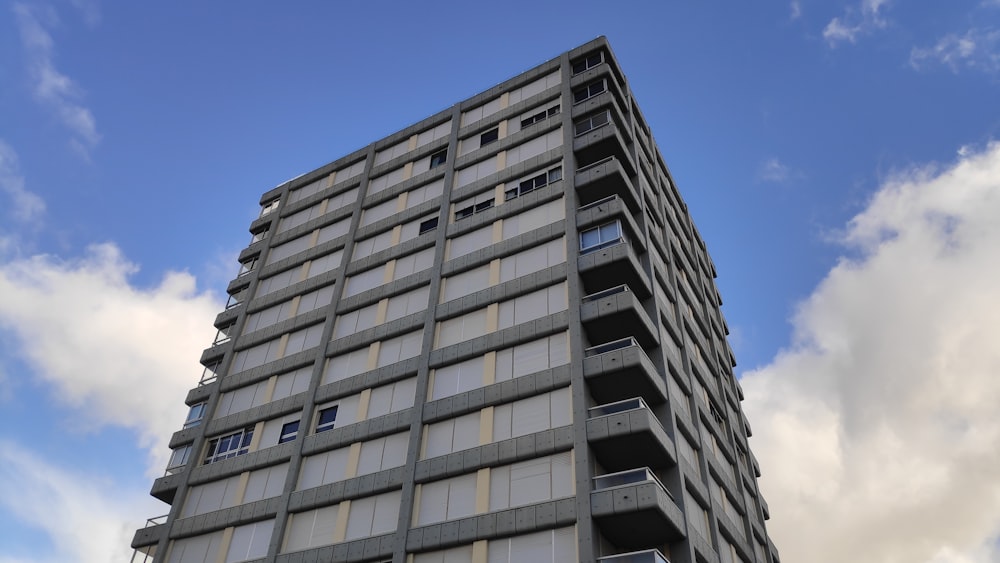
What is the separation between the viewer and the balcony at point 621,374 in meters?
32.2

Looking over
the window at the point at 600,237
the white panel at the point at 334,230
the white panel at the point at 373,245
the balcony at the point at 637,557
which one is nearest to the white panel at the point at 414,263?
the white panel at the point at 373,245

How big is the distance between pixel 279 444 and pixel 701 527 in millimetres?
22831

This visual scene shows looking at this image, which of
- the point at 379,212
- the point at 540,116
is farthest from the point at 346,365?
the point at 540,116

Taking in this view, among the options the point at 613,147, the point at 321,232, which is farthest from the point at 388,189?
the point at 613,147

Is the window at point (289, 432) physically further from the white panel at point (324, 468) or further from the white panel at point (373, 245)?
the white panel at point (373, 245)

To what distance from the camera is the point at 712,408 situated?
47.2m

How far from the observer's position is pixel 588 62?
48906 millimetres

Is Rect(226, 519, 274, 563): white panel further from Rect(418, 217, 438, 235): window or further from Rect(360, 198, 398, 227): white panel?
Rect(360, 198, 398, 227): white panel

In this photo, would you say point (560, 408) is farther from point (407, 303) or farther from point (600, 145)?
point (600, 145)

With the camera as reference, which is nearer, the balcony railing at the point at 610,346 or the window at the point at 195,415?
the balcony railing at the point at 610,346

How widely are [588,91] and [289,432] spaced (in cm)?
2767

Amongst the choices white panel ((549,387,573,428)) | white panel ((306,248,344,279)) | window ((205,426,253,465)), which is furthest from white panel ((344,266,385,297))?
white panel ((549,387,573,428))

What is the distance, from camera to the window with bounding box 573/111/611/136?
145ft

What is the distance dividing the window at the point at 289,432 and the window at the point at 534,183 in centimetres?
1786
